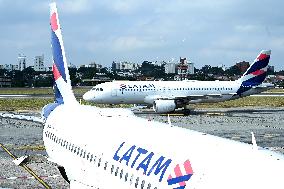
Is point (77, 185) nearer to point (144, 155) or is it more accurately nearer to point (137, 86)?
Result: point (144, 155)

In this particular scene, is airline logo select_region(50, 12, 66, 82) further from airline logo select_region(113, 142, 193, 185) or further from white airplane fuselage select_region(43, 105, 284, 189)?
airline logo select_region(113, 142, 193, 185)

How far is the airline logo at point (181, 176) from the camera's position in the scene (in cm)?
984

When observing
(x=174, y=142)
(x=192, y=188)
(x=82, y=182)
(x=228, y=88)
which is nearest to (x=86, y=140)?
(x=82, y=182)

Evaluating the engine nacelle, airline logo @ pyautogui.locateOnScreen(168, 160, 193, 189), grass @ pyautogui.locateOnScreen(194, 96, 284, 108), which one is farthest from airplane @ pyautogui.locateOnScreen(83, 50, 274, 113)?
airline logo @ pyautogui.locateOnScreen(168, 160, 193, 189)

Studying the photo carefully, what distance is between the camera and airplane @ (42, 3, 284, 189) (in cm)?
898

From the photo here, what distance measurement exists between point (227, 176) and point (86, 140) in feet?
31.8

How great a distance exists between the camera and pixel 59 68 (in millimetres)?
27938

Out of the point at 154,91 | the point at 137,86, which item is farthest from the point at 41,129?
the point at 154,91

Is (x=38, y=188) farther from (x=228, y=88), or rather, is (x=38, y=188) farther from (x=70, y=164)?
(x=228, y=88)

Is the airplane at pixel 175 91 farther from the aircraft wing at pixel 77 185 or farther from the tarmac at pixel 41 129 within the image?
the aircraft wing at pixel 77 185

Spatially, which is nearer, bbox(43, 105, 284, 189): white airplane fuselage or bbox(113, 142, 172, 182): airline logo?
bbox(43, 105, 284, 189): white airplane fuselage

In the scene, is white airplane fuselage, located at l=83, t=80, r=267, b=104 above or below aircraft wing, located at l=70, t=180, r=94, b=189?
above

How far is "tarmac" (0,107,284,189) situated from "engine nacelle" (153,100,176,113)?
3.54 feet

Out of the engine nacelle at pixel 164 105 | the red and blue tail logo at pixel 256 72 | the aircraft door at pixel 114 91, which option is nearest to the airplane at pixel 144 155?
the engine nacelle at pixel 164 105
